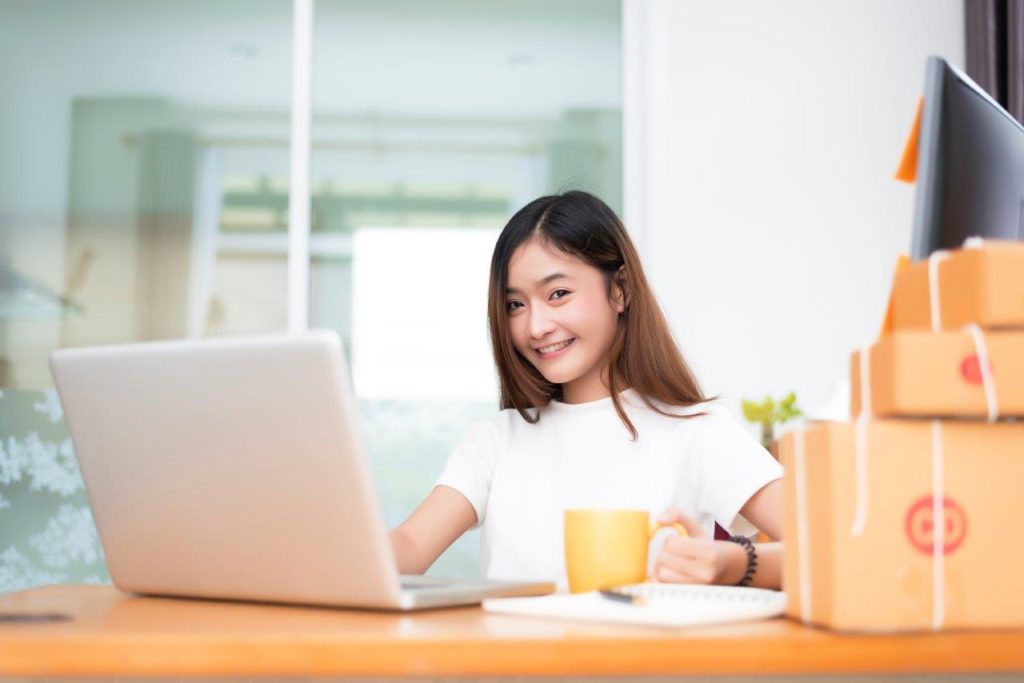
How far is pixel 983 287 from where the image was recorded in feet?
2.31

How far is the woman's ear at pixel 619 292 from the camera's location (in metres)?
1.73

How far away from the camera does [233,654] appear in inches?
25.0

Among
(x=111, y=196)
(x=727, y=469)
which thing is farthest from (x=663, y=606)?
(x=111, y=196)

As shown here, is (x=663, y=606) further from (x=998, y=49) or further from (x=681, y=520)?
(x=998, y=49)

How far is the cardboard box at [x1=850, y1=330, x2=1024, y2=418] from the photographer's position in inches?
27.0

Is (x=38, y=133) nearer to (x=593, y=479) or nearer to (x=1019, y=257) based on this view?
(x=593, y=479)

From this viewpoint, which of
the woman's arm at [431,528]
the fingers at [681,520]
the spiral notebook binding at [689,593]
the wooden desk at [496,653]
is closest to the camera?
the wooden desk at [496,653]

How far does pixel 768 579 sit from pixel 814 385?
6.88 ft

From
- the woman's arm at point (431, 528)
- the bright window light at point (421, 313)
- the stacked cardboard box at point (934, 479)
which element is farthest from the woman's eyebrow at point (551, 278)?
the bright window light at point (421, 313)

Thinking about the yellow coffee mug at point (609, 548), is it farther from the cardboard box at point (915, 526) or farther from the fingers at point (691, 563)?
the cardboard box at point (915, 526)

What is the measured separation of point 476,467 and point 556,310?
270 mm

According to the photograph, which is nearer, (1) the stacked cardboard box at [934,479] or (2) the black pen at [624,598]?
(1) the stacked cardboard box at [934,479]

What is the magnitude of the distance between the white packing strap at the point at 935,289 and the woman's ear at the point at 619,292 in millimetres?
979

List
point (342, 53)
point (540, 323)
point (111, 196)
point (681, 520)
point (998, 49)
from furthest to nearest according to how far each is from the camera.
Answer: point (342, 53) → point (111, 196) → point (998, 49) → point (540, 323) → point (681, 520)
